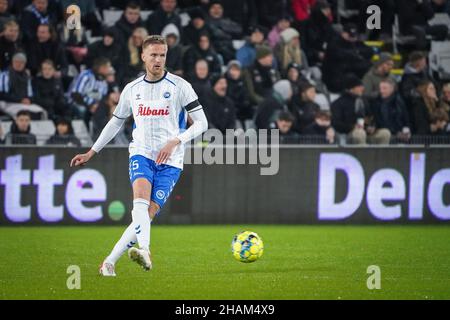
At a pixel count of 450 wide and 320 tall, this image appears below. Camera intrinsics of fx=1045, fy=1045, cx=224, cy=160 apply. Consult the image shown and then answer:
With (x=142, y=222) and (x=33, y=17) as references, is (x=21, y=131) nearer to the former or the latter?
(x=33, y=17)

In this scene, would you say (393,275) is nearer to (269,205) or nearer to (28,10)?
(269,205)

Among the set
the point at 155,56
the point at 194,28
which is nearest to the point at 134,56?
the point at 194,28

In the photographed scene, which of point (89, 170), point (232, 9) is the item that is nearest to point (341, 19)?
point (232, 9)

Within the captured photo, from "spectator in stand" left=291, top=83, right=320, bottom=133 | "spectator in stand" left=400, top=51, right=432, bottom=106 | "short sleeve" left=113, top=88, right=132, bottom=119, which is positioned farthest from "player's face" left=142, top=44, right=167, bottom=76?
"spectator in stand" left=400, top=51, right=432, bottom=106

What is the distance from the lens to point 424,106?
19.0m

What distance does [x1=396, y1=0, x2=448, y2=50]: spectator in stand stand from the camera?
70.6 ft

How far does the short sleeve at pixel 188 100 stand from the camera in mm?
10258

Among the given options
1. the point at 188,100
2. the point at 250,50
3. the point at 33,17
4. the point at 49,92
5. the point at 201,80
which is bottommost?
the point at 188,100

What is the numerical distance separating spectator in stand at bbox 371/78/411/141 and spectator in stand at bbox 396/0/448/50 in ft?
9.08

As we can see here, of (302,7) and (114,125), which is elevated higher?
(302,7)

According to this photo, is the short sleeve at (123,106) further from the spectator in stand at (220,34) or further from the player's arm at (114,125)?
the spectator in stand at (220,34)

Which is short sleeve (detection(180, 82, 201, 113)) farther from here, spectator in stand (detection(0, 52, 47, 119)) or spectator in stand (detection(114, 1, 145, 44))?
spectator in stand (detection(114, 1, 145, 44))

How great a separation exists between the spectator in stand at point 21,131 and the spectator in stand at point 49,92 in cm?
81

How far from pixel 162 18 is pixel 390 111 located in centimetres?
457
